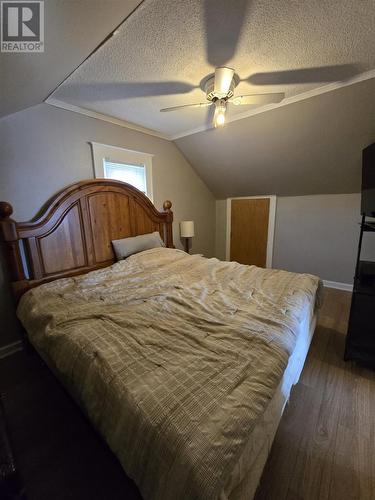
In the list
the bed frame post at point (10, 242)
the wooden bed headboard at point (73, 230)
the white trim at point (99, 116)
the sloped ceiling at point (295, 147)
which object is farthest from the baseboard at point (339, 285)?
the bed frame post at point (10, 242)

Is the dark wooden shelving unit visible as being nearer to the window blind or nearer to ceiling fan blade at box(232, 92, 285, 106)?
ceiling fan blade at box(232, 92, 285, 106)

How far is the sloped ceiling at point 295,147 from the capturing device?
81.1 inches

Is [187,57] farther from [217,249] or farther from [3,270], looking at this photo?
[217,249]

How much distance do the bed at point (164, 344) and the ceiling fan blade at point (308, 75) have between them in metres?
1.72

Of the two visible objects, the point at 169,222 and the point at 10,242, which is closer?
the point at 10,242

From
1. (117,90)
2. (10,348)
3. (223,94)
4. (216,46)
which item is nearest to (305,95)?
(223,94)

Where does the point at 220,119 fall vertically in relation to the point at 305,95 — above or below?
below

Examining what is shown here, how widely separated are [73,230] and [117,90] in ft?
4.64

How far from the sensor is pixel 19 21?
89 centimetres

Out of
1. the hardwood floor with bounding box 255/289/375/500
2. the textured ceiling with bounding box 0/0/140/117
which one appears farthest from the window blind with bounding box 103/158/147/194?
the hardwood floor with bounding box 255/289/375/500

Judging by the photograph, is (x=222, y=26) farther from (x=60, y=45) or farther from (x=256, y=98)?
(x=60, y=45)

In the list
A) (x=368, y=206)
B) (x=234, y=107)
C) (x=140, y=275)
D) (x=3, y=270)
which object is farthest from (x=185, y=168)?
(x=3, y=270)

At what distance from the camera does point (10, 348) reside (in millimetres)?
1957

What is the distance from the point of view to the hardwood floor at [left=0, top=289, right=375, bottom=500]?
1.01 m
